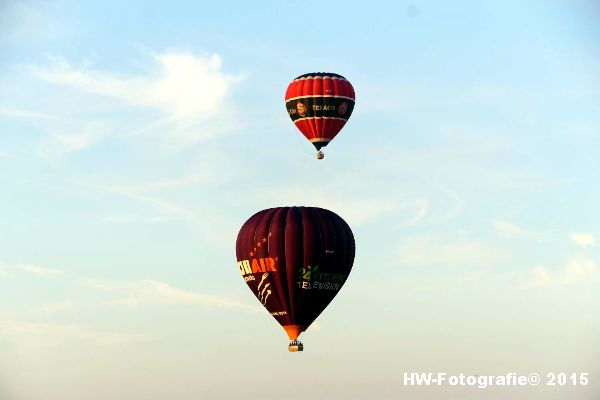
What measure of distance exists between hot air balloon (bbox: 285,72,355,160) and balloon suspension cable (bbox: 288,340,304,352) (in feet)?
50.9

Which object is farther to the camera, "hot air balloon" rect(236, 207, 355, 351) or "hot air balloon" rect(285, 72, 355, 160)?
"hot air balloon" rect(285, 72, 355, 160)

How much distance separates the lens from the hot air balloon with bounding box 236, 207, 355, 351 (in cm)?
11344

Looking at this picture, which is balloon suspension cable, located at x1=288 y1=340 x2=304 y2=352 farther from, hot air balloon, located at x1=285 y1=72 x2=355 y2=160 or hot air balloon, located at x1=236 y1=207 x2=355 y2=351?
hot air balloon, located at x1=285 y1=72 x2=355 y2=160

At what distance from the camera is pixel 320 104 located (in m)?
123

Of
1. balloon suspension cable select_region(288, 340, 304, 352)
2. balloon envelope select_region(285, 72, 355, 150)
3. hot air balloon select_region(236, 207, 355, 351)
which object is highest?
balloon envelope select_region(285, 72, 355, 150)

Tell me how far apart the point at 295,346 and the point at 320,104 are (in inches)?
698

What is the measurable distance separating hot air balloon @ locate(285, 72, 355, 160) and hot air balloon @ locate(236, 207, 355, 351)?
979 centimetres

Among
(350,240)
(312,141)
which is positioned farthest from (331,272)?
(312,141)

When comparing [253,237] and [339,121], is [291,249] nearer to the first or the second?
[253,237]

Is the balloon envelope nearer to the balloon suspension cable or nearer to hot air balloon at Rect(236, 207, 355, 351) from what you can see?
hot air balloon at Rect(236, 207, 355, 351)

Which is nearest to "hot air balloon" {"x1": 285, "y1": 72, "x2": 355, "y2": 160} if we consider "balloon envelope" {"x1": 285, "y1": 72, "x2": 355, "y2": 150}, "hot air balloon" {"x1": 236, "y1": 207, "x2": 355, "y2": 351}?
"balloon envelope" {"x1": 285, "y1": 72, "x2": 355, "y2": 150}

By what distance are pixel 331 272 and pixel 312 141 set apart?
13.0 metres

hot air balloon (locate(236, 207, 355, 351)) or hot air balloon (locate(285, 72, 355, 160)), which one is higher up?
hot air balloon (locate(285, 72, 355, 160))

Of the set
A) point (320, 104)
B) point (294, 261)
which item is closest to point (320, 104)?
point (320, 104)
